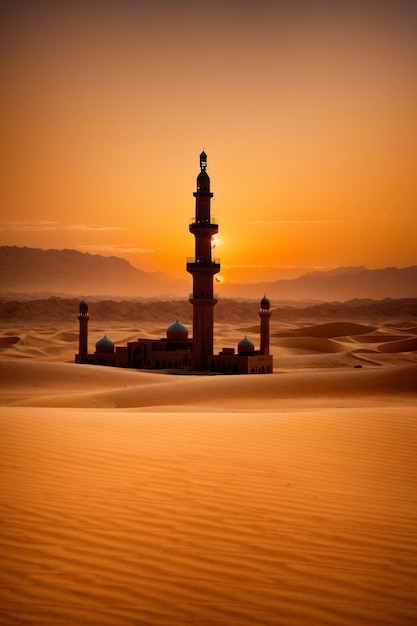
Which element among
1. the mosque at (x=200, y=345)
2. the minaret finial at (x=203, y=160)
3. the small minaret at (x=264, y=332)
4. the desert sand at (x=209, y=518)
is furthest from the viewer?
the small minaret at (x=264, y=332)

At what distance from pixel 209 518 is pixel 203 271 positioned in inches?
1323

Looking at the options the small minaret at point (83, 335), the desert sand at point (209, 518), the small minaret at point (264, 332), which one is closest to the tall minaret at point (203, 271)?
the small minaret at point (264, 332)

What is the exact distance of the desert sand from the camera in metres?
6.13

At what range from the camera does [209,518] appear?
8.02 m

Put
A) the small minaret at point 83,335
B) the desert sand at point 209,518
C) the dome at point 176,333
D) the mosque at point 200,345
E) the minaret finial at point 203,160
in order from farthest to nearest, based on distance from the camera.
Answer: the small minaret at point 83,335 < the dome at point 176,333 < the minaret finial at point 203,160 < the mosque at point 200,345 < the desert sand at point 209,518

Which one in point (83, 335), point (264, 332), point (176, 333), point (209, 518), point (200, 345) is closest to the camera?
point (209, 518)

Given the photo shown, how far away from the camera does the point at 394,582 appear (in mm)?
6531

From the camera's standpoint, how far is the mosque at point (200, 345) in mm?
39375

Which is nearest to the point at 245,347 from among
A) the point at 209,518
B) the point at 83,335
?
the point at 83,335

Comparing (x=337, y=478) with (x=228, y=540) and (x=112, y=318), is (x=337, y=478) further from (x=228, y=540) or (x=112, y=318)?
(x=112, y=318)

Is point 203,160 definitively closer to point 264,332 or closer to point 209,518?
point 264,332

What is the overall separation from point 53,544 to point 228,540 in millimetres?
1741

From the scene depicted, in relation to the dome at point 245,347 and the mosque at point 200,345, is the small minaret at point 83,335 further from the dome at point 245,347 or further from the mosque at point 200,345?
the dome at point 245,347

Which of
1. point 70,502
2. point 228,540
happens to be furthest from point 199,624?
point 70,502
